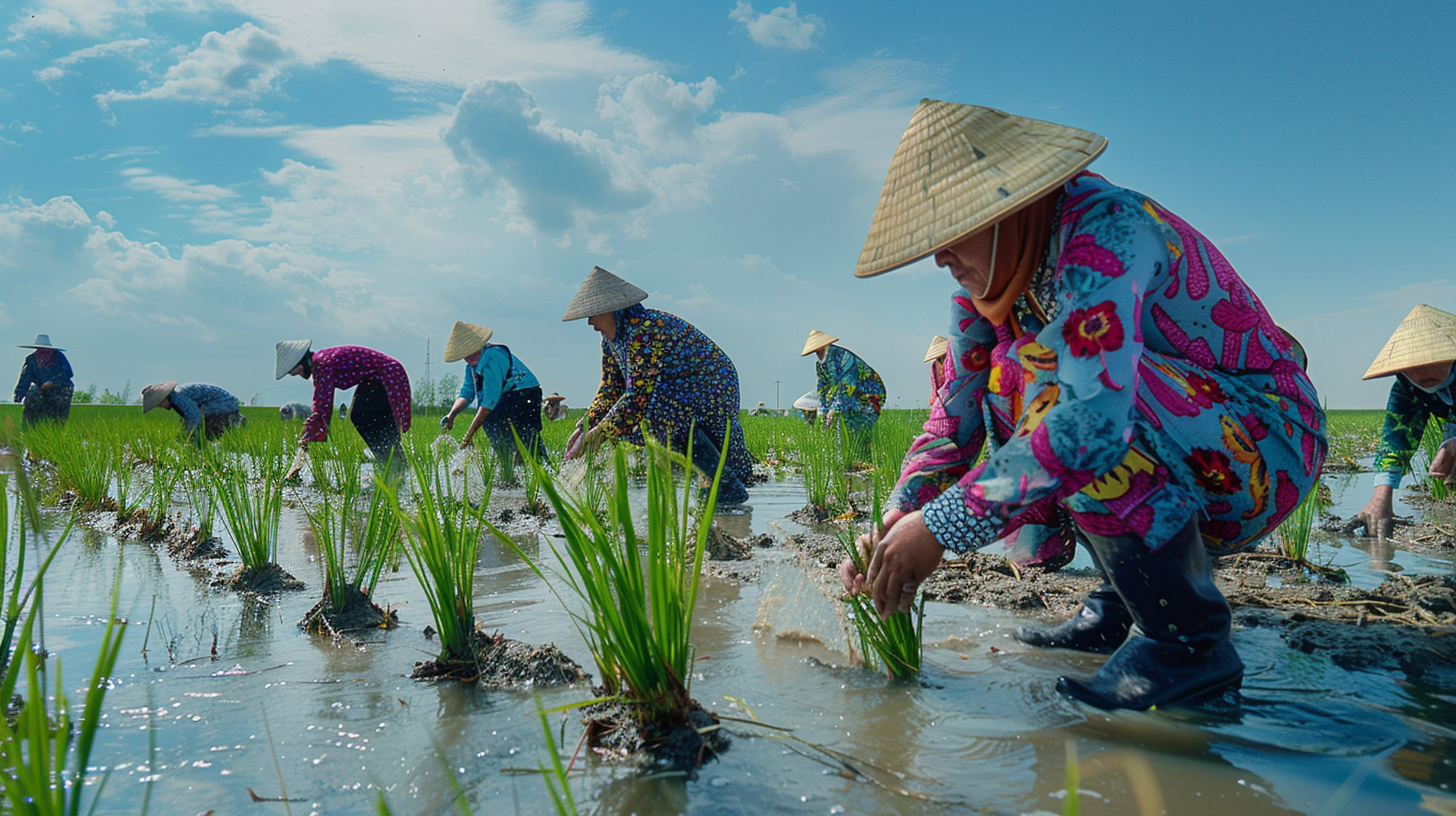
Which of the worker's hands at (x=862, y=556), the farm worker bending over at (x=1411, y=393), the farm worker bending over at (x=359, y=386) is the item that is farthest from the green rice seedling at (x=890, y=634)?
the farm worker bending over at (x=359, y=386)

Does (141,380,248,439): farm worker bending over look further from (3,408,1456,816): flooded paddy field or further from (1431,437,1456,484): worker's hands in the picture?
(1431,437,1456,484): worker's hands

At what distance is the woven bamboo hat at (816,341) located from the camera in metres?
9.02

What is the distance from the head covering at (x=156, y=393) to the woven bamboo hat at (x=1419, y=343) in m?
11.3

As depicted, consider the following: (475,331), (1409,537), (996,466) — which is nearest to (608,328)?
(475,331)

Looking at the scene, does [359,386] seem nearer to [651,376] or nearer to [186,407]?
[651,376]

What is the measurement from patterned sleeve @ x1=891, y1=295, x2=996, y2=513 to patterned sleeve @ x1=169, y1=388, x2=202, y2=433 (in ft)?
32.5

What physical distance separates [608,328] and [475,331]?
106 inches

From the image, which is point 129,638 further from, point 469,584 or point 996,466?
point 996,466

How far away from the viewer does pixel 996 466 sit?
A: 4.61ft

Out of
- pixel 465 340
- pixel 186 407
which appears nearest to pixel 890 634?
pixel 465 340

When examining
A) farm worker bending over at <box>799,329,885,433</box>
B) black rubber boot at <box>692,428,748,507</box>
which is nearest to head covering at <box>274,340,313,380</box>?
black rubber boot at <box>692,428,748,507</box>

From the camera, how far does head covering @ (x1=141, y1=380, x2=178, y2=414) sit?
9.52 m

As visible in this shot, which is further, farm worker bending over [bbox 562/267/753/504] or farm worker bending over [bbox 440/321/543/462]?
farm worker bending over [bbox 440/321/543/462]

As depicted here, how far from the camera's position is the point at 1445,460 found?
396cm
